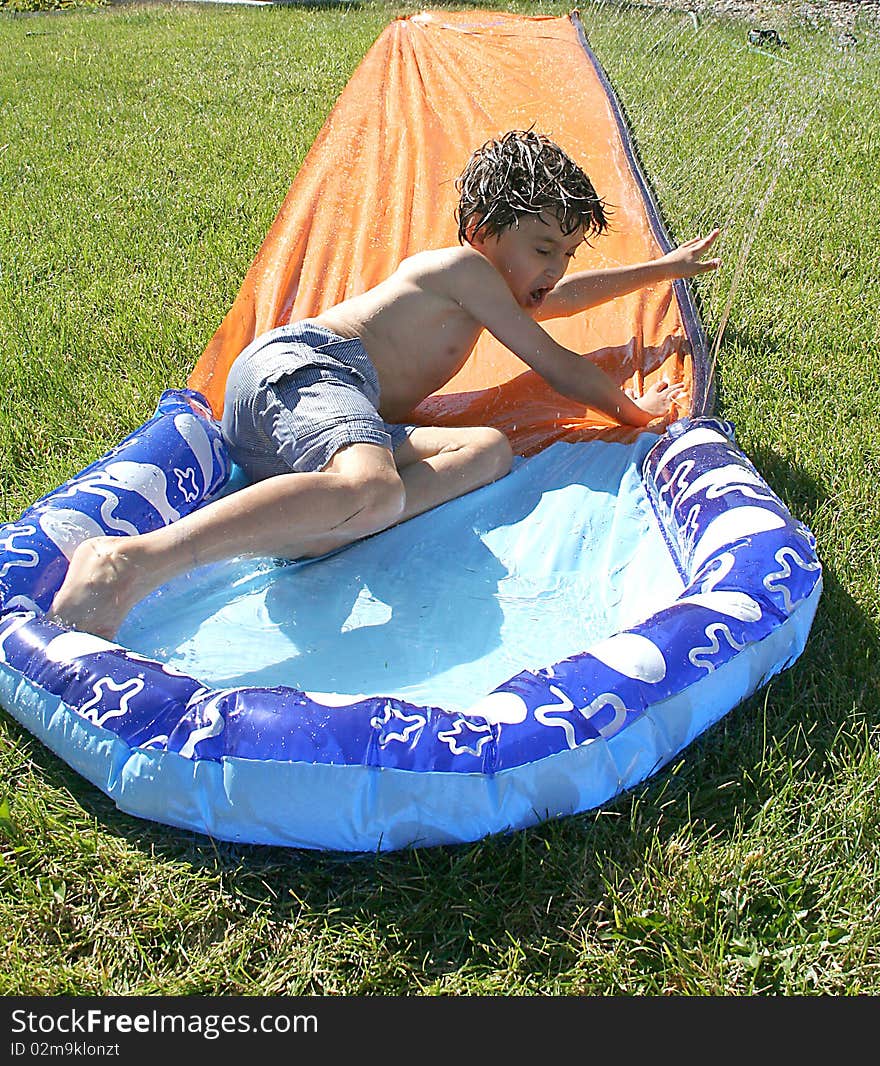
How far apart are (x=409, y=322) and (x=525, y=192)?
0.47 m

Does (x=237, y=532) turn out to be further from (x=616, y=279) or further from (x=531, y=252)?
(x=616, y=279)

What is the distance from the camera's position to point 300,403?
2443 millimetres

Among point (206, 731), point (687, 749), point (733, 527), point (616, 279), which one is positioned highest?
point (616, 279)

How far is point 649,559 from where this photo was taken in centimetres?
247

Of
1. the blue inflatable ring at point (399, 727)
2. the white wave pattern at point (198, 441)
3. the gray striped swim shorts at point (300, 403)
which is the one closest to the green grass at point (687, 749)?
the blue inflatable ring at point (399, 727)

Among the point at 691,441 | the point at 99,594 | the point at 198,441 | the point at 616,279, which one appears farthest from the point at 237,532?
the point at 616,279

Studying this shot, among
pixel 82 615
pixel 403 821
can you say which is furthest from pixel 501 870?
pixel 82 615

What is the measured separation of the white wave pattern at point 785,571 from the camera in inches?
80.8

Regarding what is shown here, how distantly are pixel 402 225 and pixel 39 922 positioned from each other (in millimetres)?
2755

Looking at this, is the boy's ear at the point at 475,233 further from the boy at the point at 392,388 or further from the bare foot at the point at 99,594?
the bare foot at the point at 99,594

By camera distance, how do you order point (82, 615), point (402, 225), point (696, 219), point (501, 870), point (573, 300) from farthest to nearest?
point (696, 219), point (402, 225), point (573, 300), point (82, 615), point (501, 870)

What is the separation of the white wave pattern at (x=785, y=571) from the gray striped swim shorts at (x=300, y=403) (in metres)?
0.88

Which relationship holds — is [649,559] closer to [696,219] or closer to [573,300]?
[573,300]

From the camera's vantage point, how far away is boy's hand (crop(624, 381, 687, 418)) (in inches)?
116
